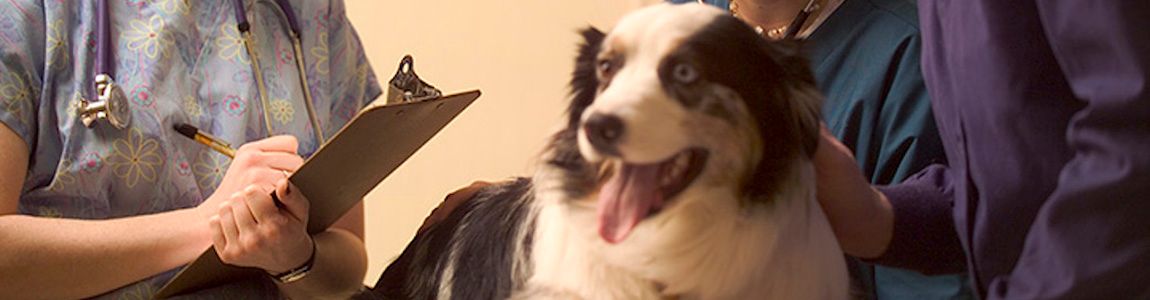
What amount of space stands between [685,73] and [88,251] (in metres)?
0.63

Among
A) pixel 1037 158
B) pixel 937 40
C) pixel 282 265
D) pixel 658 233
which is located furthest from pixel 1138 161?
pixel 282 265

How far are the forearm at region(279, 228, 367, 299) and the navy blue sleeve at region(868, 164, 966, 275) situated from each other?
1.83 feet

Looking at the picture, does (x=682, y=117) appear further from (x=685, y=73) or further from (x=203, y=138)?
(x=203, y=138)

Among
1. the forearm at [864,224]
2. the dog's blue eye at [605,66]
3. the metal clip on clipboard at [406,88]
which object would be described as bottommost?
the forearm at [864,224]

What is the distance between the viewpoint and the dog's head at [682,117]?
806mm

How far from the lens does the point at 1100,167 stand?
31.0 inches

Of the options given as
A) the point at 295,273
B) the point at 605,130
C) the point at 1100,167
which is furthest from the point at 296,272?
the point at 1100,167

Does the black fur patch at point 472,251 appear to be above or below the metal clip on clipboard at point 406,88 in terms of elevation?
below

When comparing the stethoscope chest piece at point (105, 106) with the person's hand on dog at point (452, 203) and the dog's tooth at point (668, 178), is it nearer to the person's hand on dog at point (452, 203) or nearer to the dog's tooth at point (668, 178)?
the person's hand on dog at point (452, 203)

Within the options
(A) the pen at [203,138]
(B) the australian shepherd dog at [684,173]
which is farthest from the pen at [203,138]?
(B) the australian shepherd dog at [684,173]

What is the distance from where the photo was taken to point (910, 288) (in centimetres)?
128

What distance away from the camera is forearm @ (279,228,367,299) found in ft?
4.02

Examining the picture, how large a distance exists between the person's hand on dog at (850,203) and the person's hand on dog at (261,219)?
0.48 m

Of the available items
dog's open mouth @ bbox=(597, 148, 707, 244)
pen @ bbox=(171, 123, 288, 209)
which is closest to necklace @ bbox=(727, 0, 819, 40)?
dog's open mouth @ bbox=(597, 148, 707, 244)
